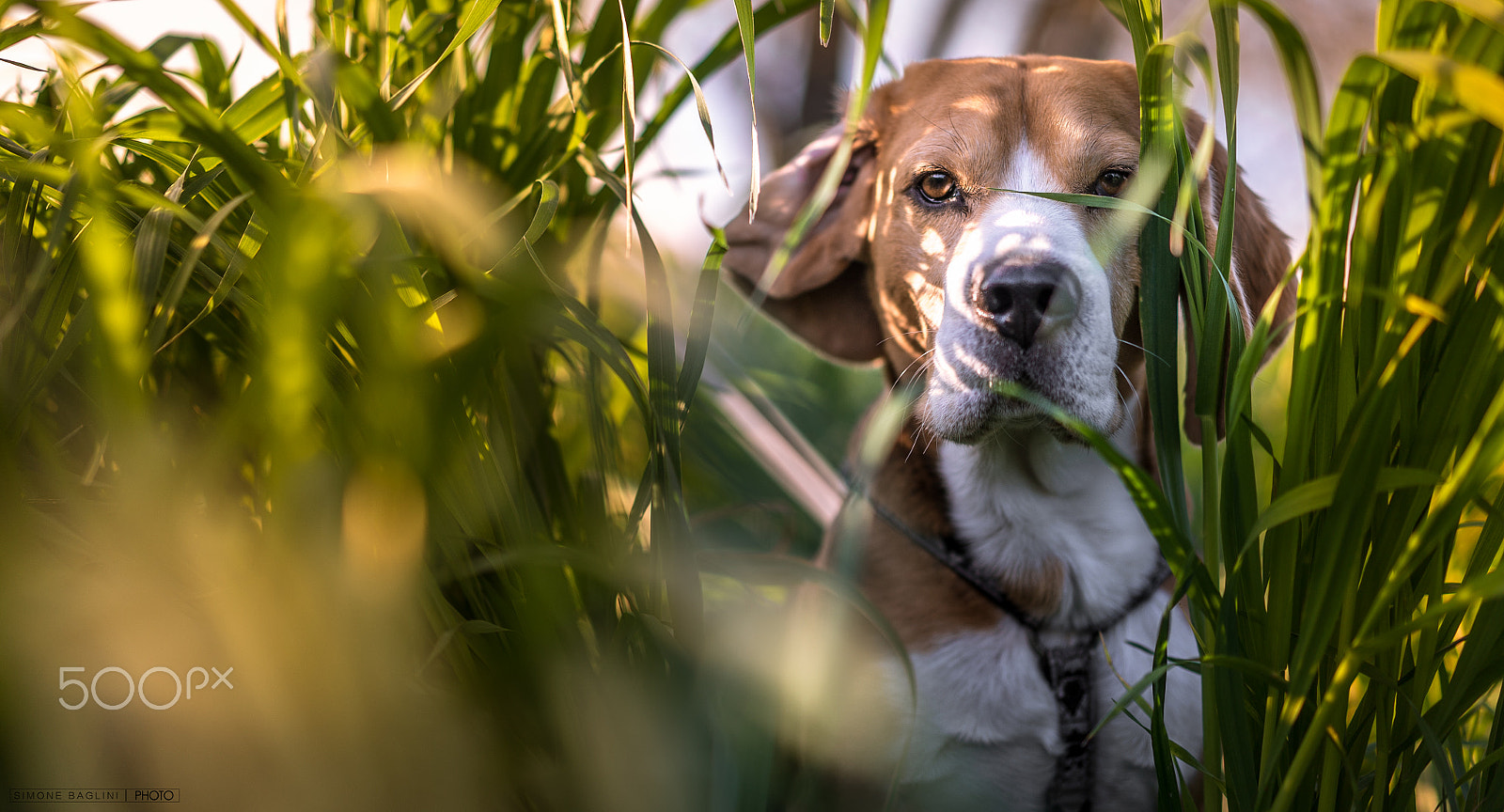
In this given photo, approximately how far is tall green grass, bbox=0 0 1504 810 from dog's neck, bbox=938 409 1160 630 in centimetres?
45

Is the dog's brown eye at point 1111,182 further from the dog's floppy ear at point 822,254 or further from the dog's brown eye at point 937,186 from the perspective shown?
the dog's floppy ear at point 822,254

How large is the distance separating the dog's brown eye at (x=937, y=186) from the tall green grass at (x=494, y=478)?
1.28ft

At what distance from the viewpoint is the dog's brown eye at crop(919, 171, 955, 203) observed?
1.15 metres

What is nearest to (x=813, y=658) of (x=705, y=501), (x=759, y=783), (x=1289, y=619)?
(x=759, y=783)

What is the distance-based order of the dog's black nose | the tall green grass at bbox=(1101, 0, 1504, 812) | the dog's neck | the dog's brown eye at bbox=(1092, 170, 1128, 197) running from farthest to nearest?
the dog's neck < the dog's brown eye at bbox=(1092, 170, 1128, 197) < the dog's black nose < the tall green grass at bbox=(1101, 0, 1504, 812)

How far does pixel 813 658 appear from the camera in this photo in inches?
35.6

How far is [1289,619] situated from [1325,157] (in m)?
0.36

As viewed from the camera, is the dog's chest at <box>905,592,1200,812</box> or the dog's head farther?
the dog's chest at <box>905,592,1200,812</box>

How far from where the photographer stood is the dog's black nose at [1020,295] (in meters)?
0.93

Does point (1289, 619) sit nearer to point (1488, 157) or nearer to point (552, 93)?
point (1488, 157)

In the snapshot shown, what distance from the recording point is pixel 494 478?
0.82 metres
